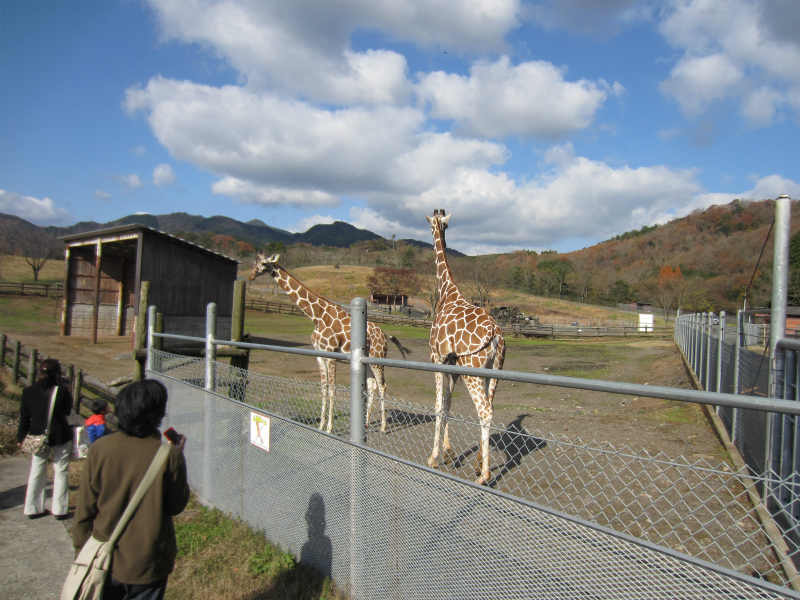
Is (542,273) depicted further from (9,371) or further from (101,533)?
(101,533)

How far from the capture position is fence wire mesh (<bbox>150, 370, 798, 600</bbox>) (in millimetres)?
1723

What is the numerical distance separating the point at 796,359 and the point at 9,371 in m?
14.2

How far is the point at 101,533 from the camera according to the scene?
2.29 m

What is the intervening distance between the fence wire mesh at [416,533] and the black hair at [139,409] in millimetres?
1066

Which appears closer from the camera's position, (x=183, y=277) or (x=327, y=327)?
(x=327, y=327)

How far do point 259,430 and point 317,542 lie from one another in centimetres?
93

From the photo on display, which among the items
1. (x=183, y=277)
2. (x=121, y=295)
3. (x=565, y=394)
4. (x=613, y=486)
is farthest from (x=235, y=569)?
(x=121, y=295)

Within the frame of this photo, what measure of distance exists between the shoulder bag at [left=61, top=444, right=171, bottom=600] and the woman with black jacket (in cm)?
284

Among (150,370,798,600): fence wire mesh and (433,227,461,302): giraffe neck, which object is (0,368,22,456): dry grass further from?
(433,227,461,302): giraffe neck

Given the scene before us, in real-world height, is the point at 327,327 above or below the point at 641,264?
below

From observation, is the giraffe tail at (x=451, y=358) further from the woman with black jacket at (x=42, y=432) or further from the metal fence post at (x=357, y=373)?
the woman with black jacket at (x=42, y=432)

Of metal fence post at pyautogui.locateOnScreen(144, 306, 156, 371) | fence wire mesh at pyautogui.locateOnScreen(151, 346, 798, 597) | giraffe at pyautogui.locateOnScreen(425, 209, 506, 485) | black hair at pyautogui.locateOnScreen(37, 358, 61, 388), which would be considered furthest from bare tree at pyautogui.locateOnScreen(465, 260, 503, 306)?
black hair at pyautogui.locateOnScreen(37, 358, 61, 388)

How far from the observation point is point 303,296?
27.2 ft

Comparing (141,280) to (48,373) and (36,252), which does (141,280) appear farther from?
(36,252)
